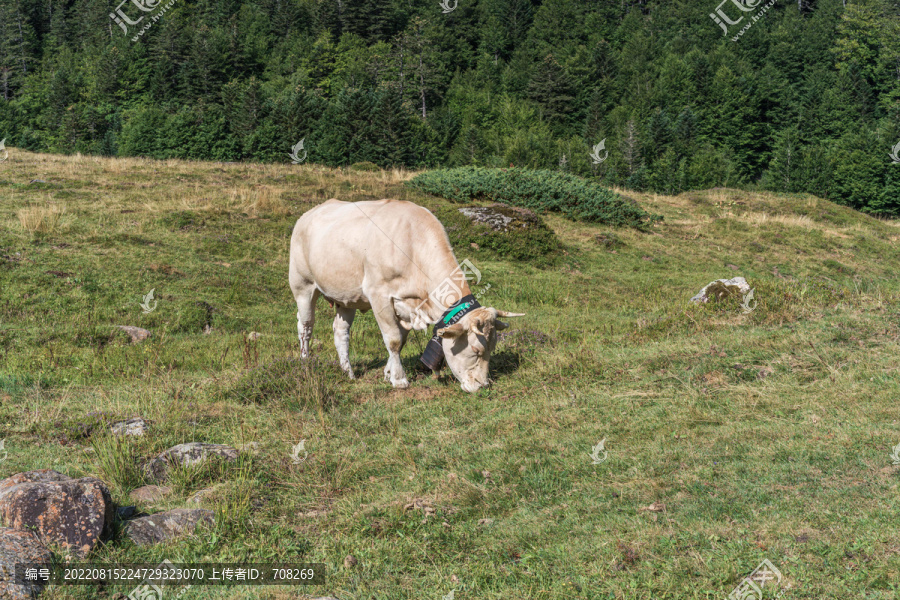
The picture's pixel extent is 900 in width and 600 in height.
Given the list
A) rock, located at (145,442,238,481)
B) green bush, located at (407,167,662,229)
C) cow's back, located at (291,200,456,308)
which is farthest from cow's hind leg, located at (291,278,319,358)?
green bush, located at (407,167,662,229)

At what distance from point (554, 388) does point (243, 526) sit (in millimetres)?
4610

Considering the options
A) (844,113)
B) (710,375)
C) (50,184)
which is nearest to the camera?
(710,375)

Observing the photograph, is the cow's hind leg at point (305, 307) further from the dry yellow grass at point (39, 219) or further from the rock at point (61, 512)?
the dry yellow grass at point (39, 219)

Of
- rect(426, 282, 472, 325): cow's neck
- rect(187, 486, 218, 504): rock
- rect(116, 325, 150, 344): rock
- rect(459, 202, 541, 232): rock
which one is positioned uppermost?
rect(426, 282, 472, 325): cow's neck

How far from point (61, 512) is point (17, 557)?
53 cm

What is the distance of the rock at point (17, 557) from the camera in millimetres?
4053

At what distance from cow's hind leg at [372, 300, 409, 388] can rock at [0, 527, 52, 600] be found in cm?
534

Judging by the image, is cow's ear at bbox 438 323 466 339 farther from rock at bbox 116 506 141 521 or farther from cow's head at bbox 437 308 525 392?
rock at bbox 116 506 141 521

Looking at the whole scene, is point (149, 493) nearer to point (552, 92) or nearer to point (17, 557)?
point (17, 557)

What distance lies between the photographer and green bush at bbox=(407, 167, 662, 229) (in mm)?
25141

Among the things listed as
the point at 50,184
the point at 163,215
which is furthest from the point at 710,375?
the point at 50,184

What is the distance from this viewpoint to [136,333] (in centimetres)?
1227

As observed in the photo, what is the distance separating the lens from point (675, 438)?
267 inches

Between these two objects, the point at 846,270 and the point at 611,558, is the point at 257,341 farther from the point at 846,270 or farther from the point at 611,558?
the point at 846,270
